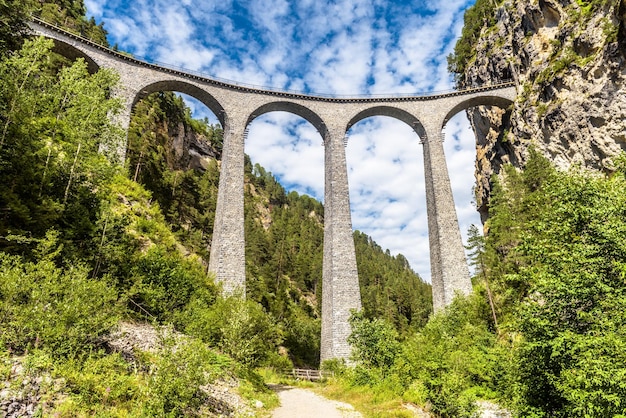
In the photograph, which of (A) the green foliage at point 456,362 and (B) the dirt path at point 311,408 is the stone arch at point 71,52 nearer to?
(B) the dirt path at point 311,408

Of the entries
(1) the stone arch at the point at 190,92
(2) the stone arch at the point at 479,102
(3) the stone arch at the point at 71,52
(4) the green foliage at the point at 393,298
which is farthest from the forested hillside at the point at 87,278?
(4) the green foliage at the point at 393,298

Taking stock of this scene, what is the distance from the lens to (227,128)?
2578 centimetres

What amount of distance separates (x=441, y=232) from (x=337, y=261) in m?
7.64

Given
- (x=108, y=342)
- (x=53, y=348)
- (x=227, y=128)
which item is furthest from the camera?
(x=227, y=128)

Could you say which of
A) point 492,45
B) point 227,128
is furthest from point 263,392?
point 492,45

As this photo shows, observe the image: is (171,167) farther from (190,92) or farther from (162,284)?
(162,284)

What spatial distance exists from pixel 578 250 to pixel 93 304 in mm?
10771

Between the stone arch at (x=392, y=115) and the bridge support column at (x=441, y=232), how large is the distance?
1.03 m

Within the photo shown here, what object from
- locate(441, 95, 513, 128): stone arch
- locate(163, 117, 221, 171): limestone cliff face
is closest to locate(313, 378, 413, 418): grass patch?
locate(441, 95, 513, 128): stone arch

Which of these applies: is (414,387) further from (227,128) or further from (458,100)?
(458,100)

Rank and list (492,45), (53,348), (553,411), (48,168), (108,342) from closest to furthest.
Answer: (53,348) < (108,342) < (553,411) < (48,168) < (492,45)

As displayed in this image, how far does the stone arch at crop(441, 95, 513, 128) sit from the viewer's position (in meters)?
28.8

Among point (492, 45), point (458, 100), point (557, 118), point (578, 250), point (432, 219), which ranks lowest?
point (578, 250)

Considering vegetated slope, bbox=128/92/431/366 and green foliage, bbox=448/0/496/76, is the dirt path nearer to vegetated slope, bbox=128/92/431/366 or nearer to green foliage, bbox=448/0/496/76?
vegetated slope, bbox=128/92/431/366
